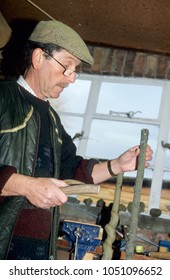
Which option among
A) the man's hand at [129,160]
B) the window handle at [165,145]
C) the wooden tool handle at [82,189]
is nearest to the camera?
the wooden tool handle at [82,189]

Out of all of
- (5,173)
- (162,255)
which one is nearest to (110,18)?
(162,255)

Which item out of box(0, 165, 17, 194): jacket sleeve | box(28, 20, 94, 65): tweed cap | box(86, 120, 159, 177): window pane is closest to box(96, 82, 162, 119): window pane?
box(86, 120, 159, 177): window pane

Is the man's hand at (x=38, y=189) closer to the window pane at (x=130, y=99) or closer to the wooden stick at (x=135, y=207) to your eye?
the wooden stick at (x=135, y=207)

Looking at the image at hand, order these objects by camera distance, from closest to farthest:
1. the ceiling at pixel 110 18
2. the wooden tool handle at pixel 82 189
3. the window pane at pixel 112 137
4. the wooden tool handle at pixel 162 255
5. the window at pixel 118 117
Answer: the wooden tool handle at pixel 82 189
the wooden tool handle at pixel 162 255
the ceiling at pixel 110 18
the window at pixel 118 117
the window pane at pixel 112 137

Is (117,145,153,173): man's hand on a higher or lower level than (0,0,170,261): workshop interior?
lower

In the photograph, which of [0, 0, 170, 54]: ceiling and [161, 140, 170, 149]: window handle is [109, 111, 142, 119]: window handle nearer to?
[161, 140, 170, 149]: window handle

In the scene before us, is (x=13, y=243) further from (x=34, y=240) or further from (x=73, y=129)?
(x=73, y=129)

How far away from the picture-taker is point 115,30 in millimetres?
3717

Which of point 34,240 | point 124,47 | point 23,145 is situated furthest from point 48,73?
point 124,47

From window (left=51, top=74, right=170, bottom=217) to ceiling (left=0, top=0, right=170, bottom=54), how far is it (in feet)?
1.48

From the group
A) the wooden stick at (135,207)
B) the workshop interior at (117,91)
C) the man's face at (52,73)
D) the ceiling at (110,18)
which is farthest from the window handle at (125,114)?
the wooden stick at (135,207)

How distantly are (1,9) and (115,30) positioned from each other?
4.25ft

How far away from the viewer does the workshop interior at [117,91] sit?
3.42 m

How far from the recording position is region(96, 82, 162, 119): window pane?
400cm
